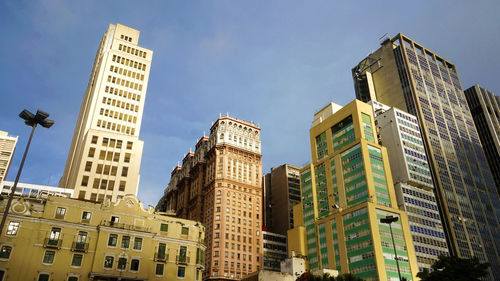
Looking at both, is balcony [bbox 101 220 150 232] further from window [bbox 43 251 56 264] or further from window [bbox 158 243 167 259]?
window [bbox 43 251 56 264]

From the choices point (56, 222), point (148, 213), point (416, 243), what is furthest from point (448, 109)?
point (56, 222)

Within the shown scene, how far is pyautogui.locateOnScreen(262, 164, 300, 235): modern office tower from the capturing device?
180 metres

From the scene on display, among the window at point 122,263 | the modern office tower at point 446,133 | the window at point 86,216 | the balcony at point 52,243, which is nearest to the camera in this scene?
the balcony at point 52,243

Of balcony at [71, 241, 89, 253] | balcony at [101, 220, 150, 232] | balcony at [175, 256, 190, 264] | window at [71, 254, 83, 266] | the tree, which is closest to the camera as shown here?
the tree

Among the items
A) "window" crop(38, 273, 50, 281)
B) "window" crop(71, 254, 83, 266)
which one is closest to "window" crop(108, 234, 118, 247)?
"window" crop(71, 254, 83, 266)

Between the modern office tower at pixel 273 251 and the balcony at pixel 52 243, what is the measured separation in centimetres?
10189

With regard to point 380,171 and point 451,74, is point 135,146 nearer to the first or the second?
point 380,171

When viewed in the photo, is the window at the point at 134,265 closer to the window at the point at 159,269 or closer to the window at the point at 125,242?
the window at the point at 125,242

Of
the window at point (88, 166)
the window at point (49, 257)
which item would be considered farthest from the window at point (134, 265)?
the window at point (88, 166)

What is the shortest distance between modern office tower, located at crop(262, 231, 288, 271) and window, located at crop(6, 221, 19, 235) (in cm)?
10556

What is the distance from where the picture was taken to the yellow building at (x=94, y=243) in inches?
2066

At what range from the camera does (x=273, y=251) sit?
153625 mm

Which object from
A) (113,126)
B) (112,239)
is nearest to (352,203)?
(113,126)

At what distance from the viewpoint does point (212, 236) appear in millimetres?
144250
